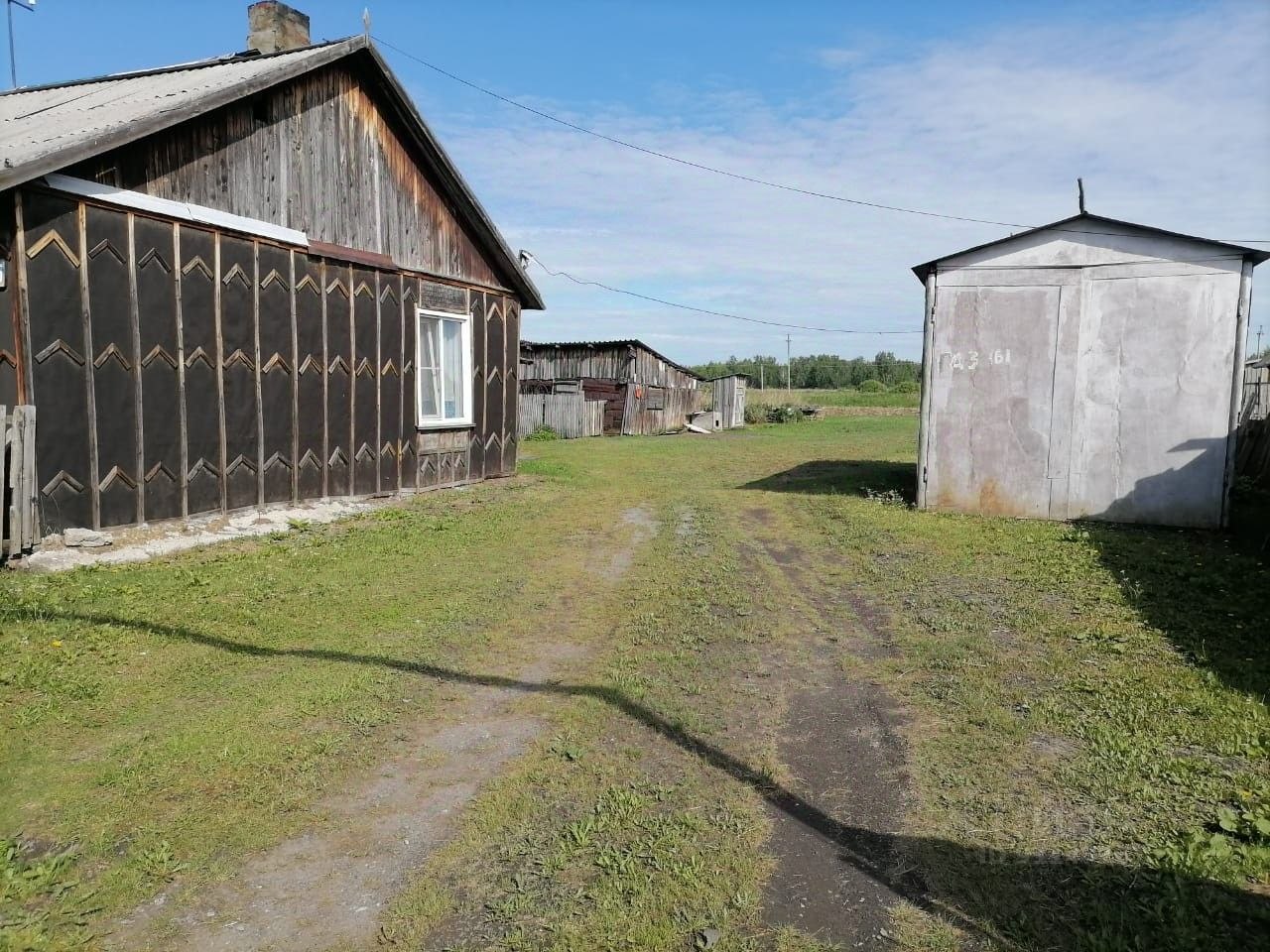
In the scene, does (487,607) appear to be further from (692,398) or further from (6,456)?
(692,398)

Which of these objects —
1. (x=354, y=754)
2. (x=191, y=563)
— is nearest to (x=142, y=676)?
(x=354, y=754)

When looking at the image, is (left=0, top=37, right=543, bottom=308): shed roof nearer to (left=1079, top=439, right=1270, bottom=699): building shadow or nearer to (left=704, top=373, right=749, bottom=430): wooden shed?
(left=1079, top=439, right=1270, bottom=699): building shadow

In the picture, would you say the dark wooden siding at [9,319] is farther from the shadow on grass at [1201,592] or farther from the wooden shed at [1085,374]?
the wooden shed at [1085,374]

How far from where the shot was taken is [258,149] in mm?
10016

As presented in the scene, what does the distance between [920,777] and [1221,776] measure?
4.58 feet

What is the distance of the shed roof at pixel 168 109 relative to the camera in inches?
299

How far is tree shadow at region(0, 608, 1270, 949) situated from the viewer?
297 cm

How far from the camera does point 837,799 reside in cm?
396

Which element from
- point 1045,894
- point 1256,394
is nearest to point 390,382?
point 1045,894

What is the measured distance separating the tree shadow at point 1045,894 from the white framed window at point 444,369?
10.2 metres

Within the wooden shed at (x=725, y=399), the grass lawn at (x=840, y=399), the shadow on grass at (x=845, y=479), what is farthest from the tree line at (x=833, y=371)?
the shadow on grass at (x=845, y=479)

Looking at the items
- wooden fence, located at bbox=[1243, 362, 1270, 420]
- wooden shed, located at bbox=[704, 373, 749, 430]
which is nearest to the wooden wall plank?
wooden fence, located at bbox=[1243, 362, 1270, 420]

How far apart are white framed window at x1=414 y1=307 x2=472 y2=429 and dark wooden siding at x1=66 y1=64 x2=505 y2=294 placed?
2.47ft

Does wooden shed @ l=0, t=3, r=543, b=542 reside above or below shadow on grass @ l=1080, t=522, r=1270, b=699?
above
